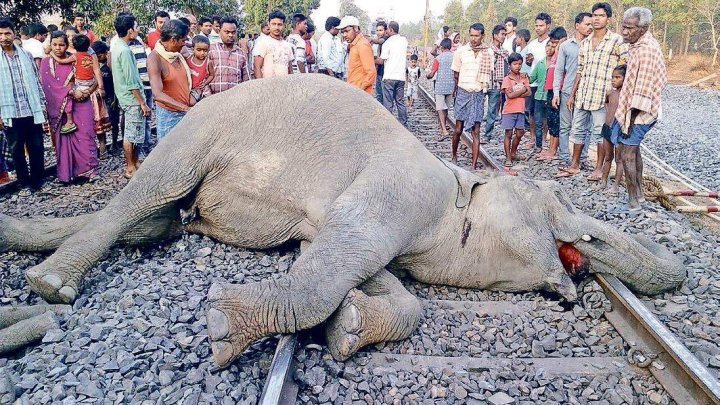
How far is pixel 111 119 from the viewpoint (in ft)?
29.9

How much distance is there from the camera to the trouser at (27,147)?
258 inches

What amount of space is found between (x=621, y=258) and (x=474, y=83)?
4737mm

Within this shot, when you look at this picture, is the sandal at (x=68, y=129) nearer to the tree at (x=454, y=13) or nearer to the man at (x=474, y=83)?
the man at (x=474, y=83)

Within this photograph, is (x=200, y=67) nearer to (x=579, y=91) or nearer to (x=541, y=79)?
(x=579, y=91)

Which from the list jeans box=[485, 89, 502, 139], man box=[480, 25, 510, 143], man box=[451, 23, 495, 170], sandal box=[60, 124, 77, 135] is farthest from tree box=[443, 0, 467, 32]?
sandal box=[60, 124, 77, 135]

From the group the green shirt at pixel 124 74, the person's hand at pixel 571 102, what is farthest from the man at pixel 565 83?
the green shirt at pixel 124 74

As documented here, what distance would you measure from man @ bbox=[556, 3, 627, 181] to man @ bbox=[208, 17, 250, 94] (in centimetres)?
468

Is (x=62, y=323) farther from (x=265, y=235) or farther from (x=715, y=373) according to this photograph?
(x=715, y=373)

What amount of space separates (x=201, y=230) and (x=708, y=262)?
4235 millimetres

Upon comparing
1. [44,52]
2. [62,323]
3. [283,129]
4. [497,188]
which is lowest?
[62,323]

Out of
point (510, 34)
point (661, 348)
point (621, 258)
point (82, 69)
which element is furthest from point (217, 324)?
point (510, 34)

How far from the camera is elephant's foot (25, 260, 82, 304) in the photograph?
11.5ft

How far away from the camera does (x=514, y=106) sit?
8625 millimetres

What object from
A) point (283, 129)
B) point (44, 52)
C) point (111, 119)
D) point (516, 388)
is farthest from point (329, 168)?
point (44, 52)
